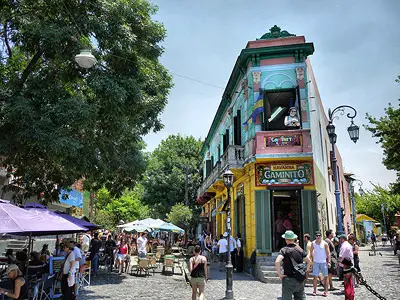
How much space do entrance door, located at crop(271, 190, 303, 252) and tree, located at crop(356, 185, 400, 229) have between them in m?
34.6

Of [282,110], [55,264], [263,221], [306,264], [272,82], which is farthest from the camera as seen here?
[282,110]

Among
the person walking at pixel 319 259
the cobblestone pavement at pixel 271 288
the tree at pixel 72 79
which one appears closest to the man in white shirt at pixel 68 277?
the tree at pixel 72 79

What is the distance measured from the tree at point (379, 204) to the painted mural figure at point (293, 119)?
37.7 m

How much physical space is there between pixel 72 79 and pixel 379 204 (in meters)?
50.1

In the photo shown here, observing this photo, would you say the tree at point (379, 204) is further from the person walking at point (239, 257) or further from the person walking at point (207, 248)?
the person walking at point (239, 257)

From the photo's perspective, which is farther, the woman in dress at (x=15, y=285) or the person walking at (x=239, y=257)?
the person walking at (x=239, y=257)

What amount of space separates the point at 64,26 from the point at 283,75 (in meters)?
9.36

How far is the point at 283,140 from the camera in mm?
14406

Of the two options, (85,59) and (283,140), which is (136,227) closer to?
(283,140)

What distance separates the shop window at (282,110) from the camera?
47.8ft

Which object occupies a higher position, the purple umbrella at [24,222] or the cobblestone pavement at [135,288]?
the purple umbrella at [24,222]

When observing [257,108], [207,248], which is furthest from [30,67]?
[207,248]

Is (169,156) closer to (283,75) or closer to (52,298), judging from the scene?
(283,75)

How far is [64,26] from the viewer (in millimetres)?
9578
